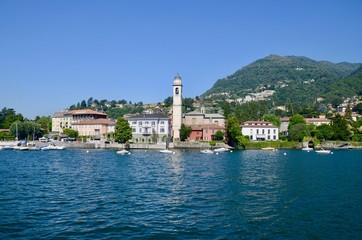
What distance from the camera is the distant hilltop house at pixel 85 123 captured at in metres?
110

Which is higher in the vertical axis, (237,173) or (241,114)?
(241,114)

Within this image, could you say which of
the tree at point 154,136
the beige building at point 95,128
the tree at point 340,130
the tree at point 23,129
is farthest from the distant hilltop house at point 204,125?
the tree at point 23,129

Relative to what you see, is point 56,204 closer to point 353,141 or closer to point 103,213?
point 103,213

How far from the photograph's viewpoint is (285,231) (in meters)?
15.9

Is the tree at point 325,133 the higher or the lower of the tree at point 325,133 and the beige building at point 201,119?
the lower

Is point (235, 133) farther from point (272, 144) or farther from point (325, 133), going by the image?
point (325, 133)

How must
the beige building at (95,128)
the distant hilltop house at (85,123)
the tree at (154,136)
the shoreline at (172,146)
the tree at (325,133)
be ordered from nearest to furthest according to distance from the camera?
1. the shoreline at (172,146)
2. the tree at (154,136)
3. the tree at (325,133)
4. the beige building at (95,128)
5. the distant hilltop house at (85,123)

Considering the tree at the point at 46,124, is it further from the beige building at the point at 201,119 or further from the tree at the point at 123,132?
the beige building at the point at 201,119

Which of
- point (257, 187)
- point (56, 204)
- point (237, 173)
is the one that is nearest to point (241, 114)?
point (237, 173)

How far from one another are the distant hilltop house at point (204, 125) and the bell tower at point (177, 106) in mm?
4709

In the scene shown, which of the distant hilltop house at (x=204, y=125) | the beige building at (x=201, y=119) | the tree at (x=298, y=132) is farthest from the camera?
the beige building at (x=201, y=119)

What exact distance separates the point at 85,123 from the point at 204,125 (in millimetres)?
40506

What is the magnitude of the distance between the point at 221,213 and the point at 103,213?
5.89 m

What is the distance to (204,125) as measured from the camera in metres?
89.8
